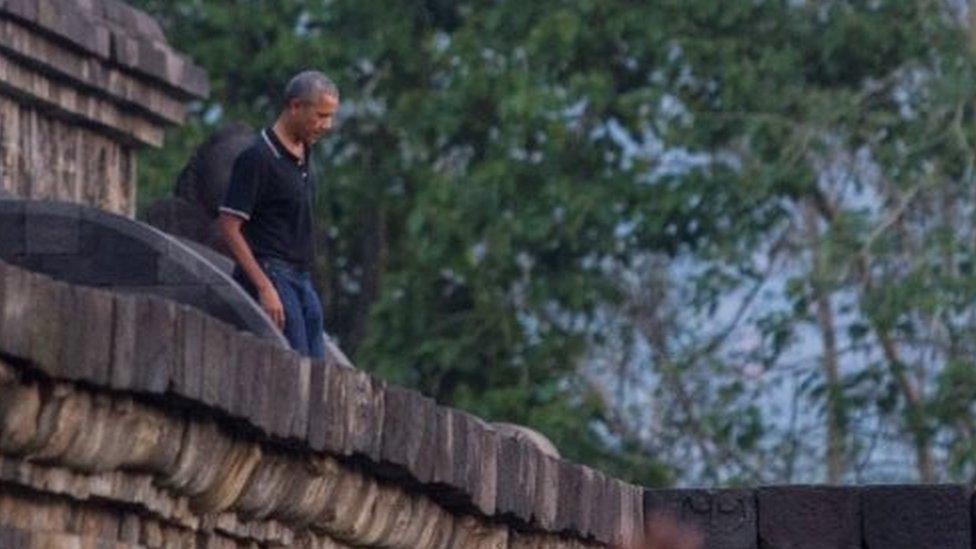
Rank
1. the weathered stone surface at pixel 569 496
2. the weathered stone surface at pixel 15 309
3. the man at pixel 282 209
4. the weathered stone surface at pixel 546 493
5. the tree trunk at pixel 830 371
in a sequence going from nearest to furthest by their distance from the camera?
the weathered stone surface at pixel 15 309 < the weathered stone surface at pixel 546 493 < the weathered stone surface at pixel 569 496 < the man at pixel 282 209 < the tree trunk at pixel 830 371

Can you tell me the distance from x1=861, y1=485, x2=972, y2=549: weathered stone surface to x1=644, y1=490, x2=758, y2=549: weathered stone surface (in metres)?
0.39

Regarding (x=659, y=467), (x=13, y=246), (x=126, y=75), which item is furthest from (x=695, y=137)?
(x=13, y=246)

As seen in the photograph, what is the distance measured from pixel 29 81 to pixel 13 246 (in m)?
2.78

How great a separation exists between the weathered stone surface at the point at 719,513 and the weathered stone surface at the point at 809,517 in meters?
0.04

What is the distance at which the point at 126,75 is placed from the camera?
14000 millimetres

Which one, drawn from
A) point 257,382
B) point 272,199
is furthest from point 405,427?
point 272,199

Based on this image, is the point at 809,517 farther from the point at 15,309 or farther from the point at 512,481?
the point at 15,309

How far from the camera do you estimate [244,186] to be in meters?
10.2

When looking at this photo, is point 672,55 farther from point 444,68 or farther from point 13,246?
point 13,246

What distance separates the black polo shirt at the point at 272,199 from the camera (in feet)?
33.4

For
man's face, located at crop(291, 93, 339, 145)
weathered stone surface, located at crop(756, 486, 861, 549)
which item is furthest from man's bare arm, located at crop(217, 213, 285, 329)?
weathered stone surface, located at crop(756, 486, 861, 549)

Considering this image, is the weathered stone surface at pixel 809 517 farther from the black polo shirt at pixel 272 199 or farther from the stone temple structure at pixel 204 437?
the black polo shirt at pixel 272 199

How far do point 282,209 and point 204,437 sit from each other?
3127 mm

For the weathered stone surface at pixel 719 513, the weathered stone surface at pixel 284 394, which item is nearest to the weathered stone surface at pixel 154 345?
the weathered stone surface at pixel 284 394
